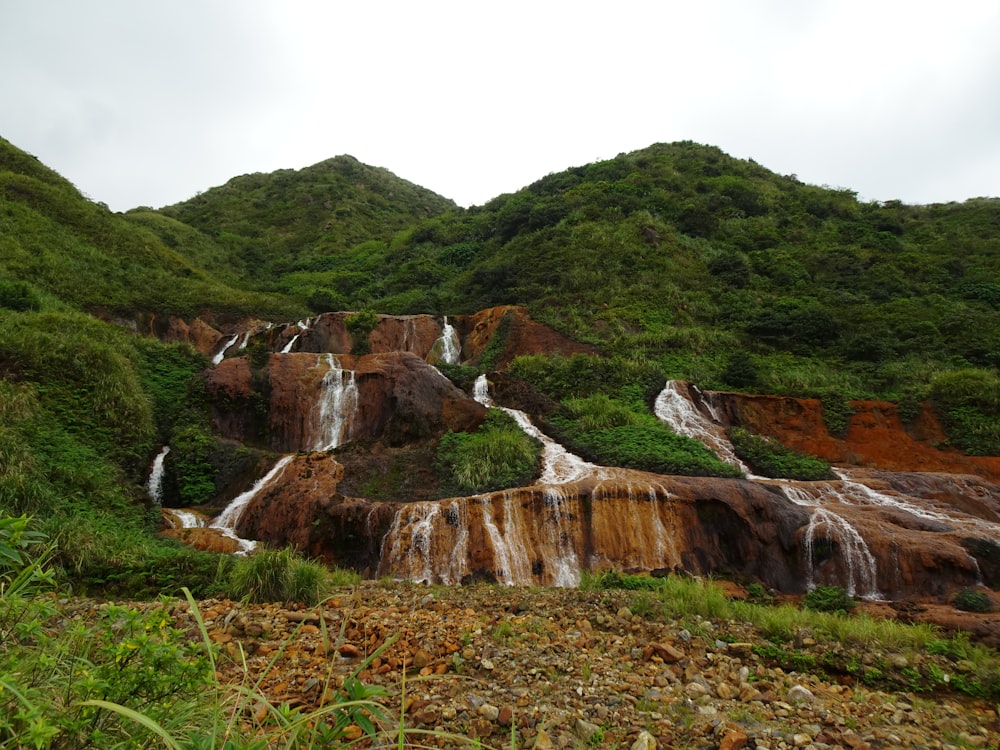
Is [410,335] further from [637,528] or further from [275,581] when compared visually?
[275,581]

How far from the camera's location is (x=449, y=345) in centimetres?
2519

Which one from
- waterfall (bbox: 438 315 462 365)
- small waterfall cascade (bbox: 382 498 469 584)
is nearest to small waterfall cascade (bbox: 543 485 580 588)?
small waterfall cascade (bbox: 382 498 469 584)

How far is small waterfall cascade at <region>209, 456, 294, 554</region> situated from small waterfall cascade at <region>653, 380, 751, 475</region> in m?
11.3

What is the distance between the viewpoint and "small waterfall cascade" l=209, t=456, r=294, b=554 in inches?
435

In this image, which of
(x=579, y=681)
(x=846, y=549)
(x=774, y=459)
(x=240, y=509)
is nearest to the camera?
(x=579, y=681)

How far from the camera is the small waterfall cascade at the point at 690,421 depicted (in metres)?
15.4

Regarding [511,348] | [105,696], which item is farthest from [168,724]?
[511,348]

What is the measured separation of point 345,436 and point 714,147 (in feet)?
148

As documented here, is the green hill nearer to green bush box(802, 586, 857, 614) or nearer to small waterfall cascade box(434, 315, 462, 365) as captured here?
small waterfall cascade box(434, 315, 462, 365)

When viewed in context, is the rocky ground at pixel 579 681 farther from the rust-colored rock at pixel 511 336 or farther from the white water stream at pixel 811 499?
the rust-colored rock at pixel 511 336

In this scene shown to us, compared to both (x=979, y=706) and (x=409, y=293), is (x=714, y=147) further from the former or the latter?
(x=979, y=706)

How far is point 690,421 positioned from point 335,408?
37.3 feet

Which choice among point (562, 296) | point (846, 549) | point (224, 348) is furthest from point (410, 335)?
point (846, 549)

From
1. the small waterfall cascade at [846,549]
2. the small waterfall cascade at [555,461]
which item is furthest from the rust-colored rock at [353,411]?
the small waterfall cascade at [846,549]
